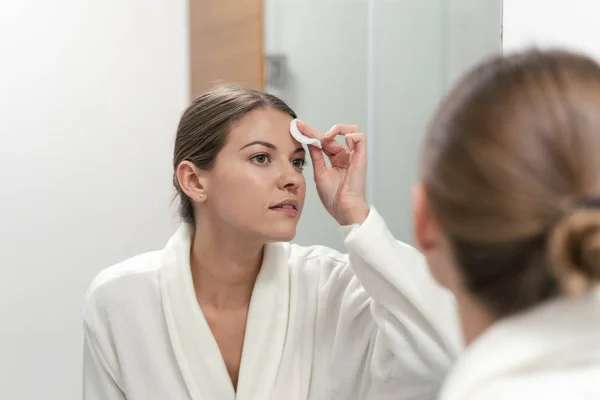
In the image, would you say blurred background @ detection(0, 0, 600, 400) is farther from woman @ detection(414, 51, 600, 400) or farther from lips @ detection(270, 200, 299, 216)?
woman @ detection(414, 51, 600, 400)

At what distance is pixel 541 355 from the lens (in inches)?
20.7

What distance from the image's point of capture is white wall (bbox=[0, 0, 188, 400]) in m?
1.97

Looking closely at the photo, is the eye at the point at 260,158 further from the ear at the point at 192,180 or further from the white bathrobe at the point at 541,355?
the white bathrobe at the point at 541,355

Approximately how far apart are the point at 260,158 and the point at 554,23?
1.79 feet

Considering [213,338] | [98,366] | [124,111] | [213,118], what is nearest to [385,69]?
[213,118]

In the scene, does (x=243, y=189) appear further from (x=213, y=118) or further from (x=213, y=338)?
(x=213, y=338)

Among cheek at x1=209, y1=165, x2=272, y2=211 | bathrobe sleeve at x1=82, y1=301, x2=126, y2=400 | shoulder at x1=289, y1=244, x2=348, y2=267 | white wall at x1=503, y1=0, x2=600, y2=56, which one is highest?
white wall at x1=503, y1=0, x2=600, y2=56

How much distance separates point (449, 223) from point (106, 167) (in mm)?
1716

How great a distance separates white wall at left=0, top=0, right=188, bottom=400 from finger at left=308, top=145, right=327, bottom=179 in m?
1.10

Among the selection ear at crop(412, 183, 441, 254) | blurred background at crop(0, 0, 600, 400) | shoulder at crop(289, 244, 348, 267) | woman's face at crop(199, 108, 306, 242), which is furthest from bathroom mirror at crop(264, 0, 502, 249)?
ear at crop(412, 183, 441, 254)

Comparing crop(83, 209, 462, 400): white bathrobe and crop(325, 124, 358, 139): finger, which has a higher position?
crop(325, 124, 358, 139): finger

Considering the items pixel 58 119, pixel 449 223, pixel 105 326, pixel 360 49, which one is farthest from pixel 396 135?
pixel 58 119

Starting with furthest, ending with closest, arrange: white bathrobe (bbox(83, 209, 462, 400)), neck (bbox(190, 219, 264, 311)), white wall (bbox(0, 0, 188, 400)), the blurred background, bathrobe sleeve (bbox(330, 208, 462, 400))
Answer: white wall (bbox(0, 0, 188, 400)) < the blurred background < neck (bbox(190, 219, 264, 311)) < white bathrobe (bbox(83, 209, 462, 400)) < bathrobe sleeve (bbox(330, 208, 462, 400))

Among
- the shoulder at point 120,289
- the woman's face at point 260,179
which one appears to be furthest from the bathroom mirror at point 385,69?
the shoulder at point 120,289
